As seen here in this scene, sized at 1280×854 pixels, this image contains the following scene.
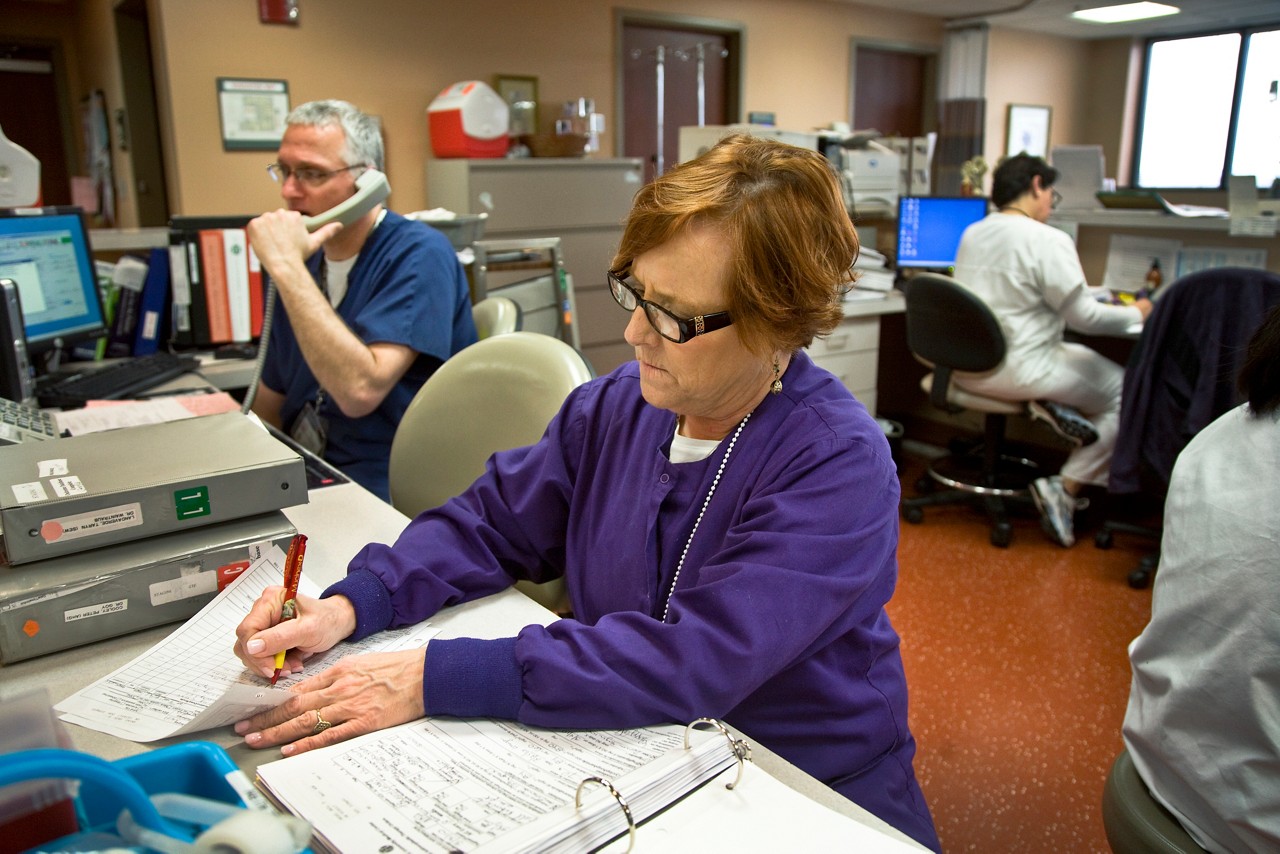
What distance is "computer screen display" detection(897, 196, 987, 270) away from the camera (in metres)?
4.10

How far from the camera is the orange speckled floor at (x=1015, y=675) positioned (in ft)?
5.81

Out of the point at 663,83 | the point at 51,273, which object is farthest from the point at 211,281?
the point at 663,83

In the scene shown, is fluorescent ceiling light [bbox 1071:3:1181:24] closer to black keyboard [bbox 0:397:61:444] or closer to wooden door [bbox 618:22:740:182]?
wooden door [bbox 618:22:740:182]

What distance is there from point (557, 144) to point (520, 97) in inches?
20.5

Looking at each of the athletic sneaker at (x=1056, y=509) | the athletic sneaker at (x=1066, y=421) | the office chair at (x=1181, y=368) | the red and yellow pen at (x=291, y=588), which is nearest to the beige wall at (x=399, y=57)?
the athletic sneaker at (x=1066, y=421)

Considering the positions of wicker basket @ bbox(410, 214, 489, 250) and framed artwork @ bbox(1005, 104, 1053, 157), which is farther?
framed artwork @ bbox(1005, 104, 1053, 157)

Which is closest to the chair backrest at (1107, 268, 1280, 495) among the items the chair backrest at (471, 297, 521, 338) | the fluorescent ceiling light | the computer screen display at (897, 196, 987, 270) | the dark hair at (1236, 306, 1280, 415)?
the computer screen display at (897, 196, 987, 270)

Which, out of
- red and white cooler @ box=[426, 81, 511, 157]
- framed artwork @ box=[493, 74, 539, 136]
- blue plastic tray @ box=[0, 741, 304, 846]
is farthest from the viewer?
framed artwork @ box=[493, 74, 539, 136]

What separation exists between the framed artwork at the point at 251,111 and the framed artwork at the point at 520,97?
1.16 meters

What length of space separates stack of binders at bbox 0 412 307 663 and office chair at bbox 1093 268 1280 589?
230cm

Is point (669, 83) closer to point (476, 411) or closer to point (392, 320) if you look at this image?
point (392, 320)

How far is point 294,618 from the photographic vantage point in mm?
903

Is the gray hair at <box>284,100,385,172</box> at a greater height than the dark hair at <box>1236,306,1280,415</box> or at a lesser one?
greater

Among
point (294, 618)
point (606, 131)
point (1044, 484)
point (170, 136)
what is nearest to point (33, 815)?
point (294, 618)
